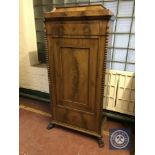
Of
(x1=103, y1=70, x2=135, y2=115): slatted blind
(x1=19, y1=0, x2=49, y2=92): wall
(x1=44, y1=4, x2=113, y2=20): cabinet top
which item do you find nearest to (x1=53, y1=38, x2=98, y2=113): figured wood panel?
(x1=44, y1=4, x2=113, y2=20): cabinet top

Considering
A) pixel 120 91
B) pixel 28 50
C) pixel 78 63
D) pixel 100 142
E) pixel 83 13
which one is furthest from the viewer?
pixel 28 50

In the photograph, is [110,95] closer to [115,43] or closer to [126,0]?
[115,43]

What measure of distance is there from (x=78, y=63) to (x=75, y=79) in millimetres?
159

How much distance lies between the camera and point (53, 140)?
1605mm

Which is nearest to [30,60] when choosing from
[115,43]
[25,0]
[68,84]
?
[25,0]

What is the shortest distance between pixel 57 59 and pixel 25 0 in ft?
3.44

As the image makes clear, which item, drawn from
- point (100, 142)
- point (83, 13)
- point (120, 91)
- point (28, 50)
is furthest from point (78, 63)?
point (28, 50)

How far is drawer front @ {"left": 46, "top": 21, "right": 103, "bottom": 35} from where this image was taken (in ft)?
3.98

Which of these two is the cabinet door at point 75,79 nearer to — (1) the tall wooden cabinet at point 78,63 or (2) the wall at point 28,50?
(1) the tall wooden cabinet at point 78,63

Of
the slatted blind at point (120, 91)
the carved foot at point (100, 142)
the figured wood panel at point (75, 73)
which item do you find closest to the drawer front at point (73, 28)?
the figured wood panel at point (75, 73)

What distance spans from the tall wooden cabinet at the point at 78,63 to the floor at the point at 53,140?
0.11 m

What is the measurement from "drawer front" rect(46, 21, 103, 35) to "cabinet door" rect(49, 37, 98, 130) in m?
0.06

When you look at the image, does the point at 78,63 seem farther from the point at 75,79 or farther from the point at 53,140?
the point at 53,140

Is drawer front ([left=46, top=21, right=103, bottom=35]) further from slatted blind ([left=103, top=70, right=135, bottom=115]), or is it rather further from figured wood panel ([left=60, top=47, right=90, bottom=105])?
slatted blind ([left=103, top=70, right=135, bottom=115])
